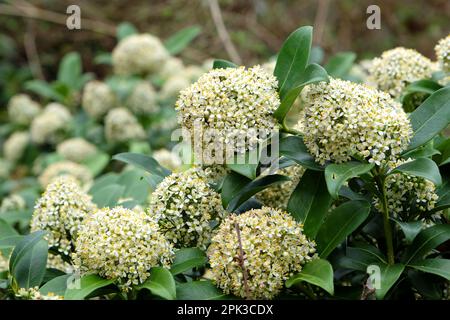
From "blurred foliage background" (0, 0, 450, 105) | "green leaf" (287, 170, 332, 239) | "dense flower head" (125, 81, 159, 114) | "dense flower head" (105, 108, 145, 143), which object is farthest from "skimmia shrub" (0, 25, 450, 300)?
"blurred foliage background" (0, 0, 450, 105)

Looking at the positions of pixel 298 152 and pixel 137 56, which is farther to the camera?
pixel 137 56

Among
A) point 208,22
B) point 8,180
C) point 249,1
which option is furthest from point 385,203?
point 249,1

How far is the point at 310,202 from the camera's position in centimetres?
172

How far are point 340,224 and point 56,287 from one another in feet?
2.51

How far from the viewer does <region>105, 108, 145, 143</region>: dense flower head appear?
12.6 ft

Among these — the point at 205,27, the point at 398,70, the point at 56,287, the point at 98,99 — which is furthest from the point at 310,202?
the point at 205,27

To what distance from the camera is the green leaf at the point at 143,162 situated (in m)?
2.02

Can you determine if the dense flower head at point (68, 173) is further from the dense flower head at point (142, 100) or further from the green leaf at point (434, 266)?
the green leaf at point (434, 266)

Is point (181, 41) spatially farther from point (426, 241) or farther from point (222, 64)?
point (426, 241)

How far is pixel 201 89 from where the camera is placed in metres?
1.69

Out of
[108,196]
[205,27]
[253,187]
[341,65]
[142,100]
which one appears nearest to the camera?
[253,187]

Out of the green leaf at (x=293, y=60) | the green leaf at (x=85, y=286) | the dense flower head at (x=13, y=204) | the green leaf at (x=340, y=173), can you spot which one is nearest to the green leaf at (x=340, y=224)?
the green leaf at (x=340, y=173)
